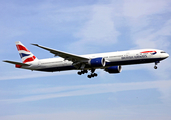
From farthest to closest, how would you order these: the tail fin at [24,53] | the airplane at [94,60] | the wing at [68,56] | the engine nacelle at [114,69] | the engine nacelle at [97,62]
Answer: the tail fin at [24,53] < the engine nacelle at [114,69] < the engine nacelle at [97,62] < the airplane at [94,60] < the wing at [68,56]

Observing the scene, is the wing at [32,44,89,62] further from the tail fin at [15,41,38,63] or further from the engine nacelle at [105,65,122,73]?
the tail fin at [15,41,38,63]

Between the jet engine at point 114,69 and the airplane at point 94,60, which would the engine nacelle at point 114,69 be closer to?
the jet engine at point 114,69

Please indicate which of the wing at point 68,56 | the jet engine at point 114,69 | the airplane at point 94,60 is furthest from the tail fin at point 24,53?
the jet engine at point 114,69

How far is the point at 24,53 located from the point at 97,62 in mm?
16498

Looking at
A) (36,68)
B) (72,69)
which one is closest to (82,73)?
(72,69)

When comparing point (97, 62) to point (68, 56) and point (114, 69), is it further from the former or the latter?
point (114, 69)

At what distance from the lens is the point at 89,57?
4697cm

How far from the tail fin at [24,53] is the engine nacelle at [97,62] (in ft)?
41.8

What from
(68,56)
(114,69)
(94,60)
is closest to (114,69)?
(114,69)

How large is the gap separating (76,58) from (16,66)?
502 inches

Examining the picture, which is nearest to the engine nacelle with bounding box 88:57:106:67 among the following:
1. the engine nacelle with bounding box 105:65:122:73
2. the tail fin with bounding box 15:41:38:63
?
the engine nacelle with bounding box 105:65:122:73

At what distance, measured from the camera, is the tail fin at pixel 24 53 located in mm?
53250

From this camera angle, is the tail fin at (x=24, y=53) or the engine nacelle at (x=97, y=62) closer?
the engine nacelle at (x=97, y=62)

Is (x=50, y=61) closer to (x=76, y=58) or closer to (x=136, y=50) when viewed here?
(x=76, y=58)
